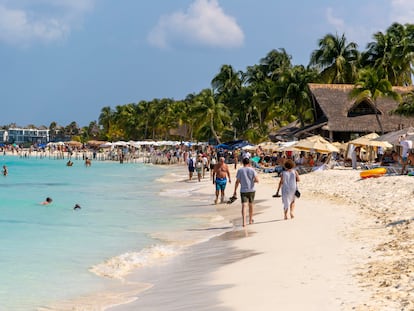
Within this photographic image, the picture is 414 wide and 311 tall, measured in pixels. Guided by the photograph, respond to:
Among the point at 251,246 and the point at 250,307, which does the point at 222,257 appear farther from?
the point at 250,307

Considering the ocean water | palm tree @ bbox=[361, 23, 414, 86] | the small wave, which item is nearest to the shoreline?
the small wave

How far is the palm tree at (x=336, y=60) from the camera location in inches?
1722

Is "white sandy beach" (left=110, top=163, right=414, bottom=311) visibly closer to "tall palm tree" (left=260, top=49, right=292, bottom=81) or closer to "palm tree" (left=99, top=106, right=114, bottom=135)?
"tall palm tree" (left=260, top=49, right=292, bottom=81)

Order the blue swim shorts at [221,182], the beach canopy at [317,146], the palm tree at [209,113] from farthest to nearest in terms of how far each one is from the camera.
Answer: the palm tree at [209,113]
the beach canopy at [317,146]
the blue swim shorts at [221,182]

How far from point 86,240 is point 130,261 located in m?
3.10

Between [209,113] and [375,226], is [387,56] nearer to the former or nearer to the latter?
[209,113]

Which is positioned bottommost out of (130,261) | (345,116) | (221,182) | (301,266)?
(130,261)

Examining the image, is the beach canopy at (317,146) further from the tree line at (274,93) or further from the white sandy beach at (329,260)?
the white sandy beach at (329,260)

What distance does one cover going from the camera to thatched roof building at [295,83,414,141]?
1339 inches

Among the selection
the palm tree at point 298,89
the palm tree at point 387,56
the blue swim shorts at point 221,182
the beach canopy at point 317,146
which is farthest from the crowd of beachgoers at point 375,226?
the palm tree at point 387,56

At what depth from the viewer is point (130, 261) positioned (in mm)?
9414

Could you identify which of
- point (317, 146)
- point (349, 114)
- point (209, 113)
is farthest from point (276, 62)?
point (317, 146)

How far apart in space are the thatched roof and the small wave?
25.2 meters

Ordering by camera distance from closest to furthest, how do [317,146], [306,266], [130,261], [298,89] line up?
[306,266] < [130,261] < [317,146] < [298,89]
